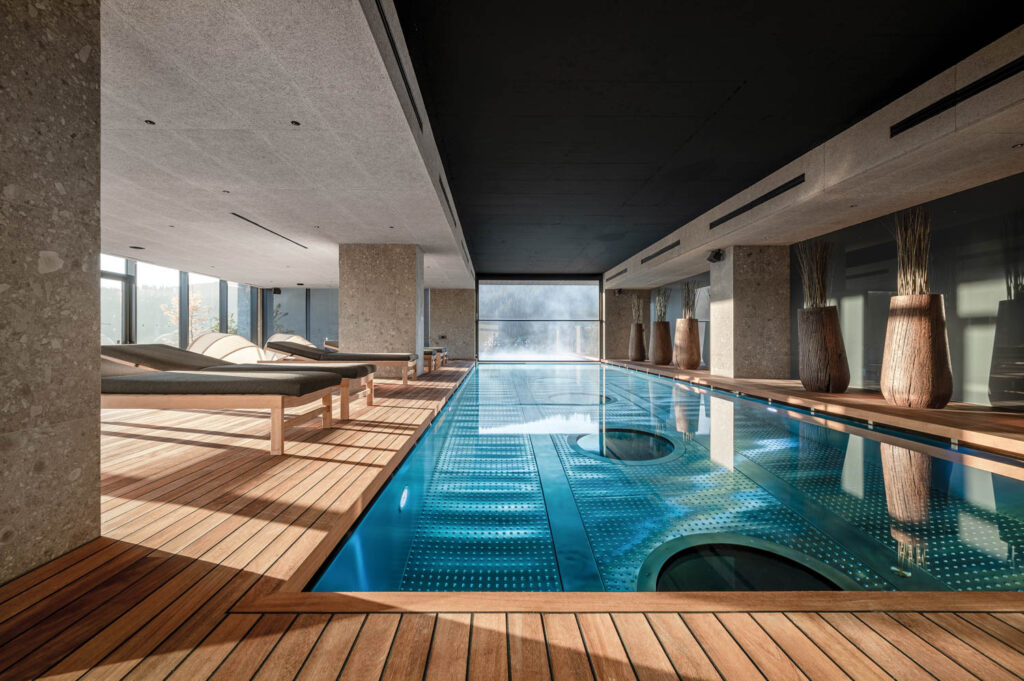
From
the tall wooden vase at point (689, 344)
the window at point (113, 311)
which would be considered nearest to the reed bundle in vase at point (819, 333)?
the tall wooden vase at point (689, 344)

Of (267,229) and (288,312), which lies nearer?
(267,229)

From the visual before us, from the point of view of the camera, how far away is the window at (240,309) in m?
13.5

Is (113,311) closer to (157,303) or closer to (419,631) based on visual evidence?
(157,303)

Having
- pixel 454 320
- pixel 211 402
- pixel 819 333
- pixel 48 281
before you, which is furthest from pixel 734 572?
pixel 454 320

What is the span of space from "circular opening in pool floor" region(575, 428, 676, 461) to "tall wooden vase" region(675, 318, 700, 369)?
202 inches

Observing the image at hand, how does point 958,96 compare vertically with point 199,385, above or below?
above

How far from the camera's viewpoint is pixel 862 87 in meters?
3.45

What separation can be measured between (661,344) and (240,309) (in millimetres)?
11635

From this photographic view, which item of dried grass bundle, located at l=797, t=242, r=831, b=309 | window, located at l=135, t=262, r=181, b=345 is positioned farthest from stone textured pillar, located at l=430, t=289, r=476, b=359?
dried grass bundle, located at l=797, t=242, r=831, b=309

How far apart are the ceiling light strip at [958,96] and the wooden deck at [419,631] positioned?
3.10 meters

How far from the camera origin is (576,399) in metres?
6.13

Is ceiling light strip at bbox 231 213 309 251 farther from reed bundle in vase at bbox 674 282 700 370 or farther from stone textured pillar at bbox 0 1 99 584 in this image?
reed bundle in vase at bbox 674 282 700 370

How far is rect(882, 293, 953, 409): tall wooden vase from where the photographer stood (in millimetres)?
3994

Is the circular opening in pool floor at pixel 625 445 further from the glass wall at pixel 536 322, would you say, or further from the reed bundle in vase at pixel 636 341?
the glass wall at pixel 536 322
